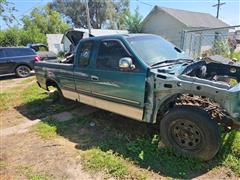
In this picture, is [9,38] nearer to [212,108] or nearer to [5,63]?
[5,63]

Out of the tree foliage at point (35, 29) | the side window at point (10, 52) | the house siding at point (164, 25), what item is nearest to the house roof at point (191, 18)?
the house siding at point (164, 25)

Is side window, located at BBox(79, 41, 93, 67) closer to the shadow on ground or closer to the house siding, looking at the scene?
the shadow on ground

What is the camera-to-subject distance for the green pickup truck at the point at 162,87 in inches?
131

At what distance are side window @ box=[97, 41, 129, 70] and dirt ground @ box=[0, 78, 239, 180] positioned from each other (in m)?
1.45

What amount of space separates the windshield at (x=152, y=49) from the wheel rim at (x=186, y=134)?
46.7 inches

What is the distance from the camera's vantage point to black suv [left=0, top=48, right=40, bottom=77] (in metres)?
12.4

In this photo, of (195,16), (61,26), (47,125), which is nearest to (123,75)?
(47,125)

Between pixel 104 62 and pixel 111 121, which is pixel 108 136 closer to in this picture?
pixel 111 121

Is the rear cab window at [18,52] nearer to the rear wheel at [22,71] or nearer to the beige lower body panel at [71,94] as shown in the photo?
the rear wheel at [22,71]

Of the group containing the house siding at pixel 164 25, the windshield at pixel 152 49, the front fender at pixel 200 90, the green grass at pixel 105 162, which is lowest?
the green grass at pixel 105 162

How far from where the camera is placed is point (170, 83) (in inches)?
140

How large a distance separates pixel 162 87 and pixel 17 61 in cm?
1113

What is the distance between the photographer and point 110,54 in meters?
4.55

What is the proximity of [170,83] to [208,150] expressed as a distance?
3.71 ft
